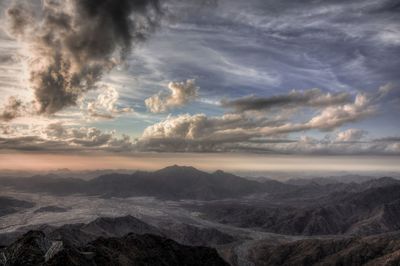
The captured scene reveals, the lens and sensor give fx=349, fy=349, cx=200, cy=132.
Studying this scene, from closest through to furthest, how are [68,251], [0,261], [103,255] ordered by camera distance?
[0,261]
[68,251]
[103,255]

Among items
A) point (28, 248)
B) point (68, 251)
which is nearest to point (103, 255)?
point (68, 251)

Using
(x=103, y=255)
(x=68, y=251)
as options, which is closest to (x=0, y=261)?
(x=68, y=251)

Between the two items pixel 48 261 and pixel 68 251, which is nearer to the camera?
pixel 48 261

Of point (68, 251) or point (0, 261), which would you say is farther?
point (68, 251)

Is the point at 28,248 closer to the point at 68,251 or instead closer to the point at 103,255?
the point at 68,251

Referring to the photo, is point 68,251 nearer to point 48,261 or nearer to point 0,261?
point 48,261

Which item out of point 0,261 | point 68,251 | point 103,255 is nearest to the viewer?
point 0,261

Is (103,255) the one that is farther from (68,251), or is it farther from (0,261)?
(0,261)

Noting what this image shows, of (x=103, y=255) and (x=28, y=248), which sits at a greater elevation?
(x=28, y=248)
